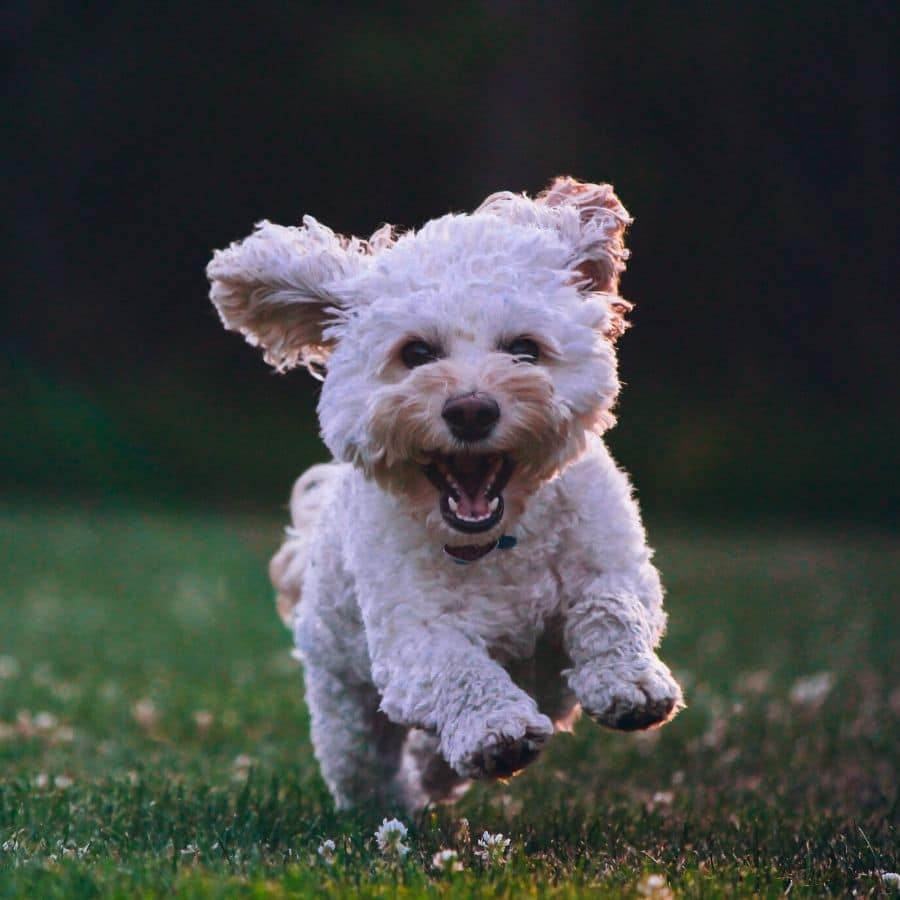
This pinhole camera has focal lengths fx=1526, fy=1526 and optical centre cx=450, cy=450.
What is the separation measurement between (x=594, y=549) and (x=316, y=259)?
116 cm

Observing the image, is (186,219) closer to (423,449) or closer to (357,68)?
(357,68)

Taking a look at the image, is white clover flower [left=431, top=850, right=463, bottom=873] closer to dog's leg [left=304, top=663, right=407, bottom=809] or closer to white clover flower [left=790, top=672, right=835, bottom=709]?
dog's leg [left=304, top=663, right=407, bottom=809]

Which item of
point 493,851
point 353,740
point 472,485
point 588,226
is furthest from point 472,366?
point 353,740

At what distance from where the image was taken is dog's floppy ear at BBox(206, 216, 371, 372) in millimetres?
4406

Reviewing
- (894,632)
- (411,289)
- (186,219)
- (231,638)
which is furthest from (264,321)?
(186,219)

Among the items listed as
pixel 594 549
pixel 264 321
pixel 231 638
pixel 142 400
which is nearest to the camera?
pixel 594 549

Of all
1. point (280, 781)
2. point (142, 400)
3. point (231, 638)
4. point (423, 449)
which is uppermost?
point (142, 400)

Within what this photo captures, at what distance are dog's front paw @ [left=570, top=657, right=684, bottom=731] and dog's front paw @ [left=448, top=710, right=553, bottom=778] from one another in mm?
163

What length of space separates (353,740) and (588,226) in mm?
1848

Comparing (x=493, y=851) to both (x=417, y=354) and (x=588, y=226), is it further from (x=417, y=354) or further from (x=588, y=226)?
(x=588, y=226)

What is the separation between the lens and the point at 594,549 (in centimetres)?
420

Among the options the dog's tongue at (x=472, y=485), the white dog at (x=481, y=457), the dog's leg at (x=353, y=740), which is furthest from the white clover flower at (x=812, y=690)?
the dog's tongue at (x=472, y=485)

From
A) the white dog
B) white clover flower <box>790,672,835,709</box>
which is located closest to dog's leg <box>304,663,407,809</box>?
the white dog

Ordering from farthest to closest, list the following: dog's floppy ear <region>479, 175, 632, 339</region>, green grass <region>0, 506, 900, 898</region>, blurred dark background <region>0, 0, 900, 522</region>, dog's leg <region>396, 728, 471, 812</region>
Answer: blurred dark background <region>0, 0, 900, 522</region> < dog's leg <region>396, 728, 471, 812</region> < dog's floppy ear <region>479, 175, 632, 339</region> < green grass <region>0, 506, 900, 898</region>
